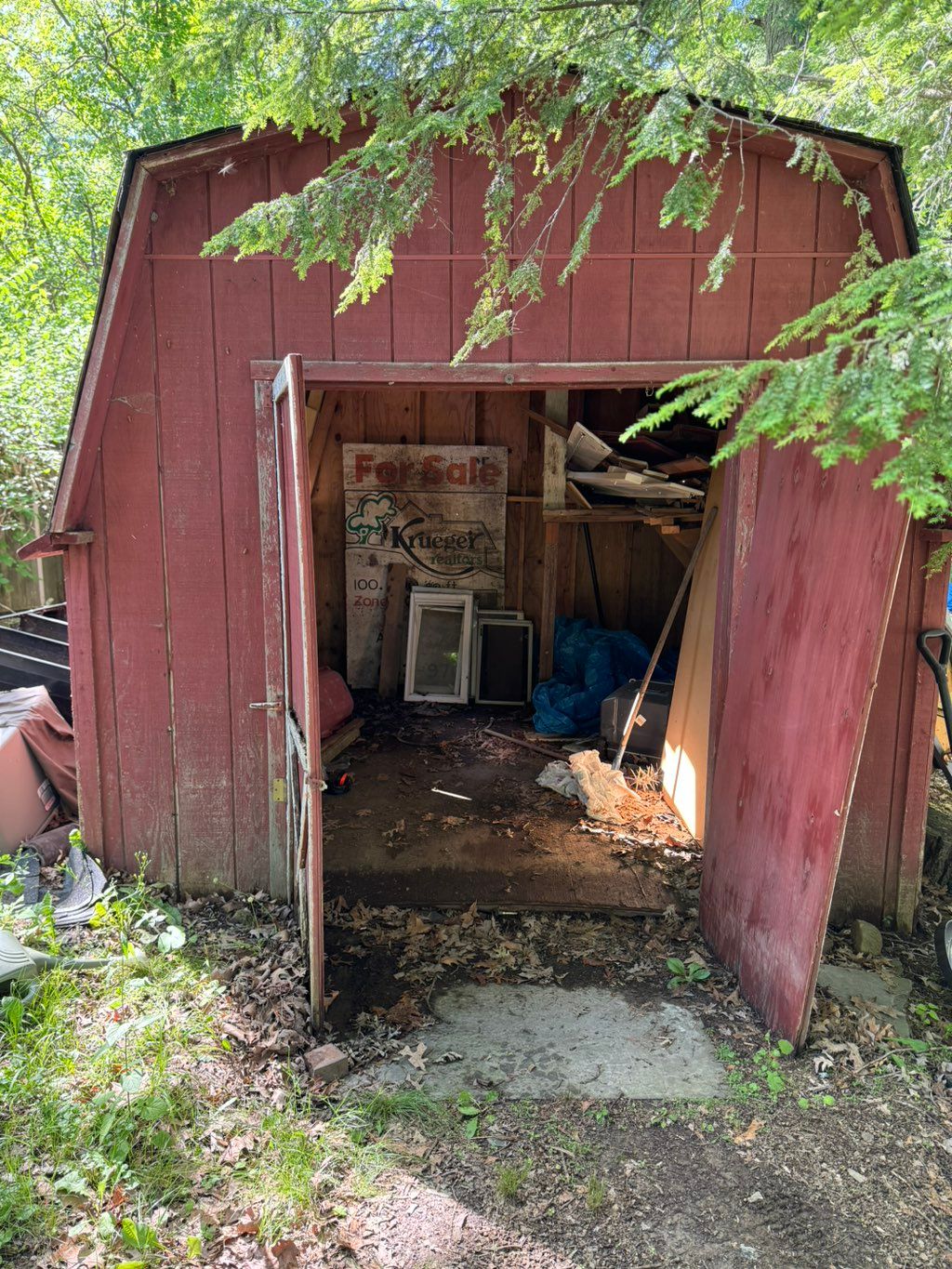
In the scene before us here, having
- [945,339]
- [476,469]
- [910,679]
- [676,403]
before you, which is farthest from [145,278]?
[476,469]

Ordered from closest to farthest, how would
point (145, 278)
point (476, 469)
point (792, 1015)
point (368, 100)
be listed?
point (368, 100), point (792, 1015), point (145, 278), point (476, 469)

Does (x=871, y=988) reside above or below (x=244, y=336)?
below

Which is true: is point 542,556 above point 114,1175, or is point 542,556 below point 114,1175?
above

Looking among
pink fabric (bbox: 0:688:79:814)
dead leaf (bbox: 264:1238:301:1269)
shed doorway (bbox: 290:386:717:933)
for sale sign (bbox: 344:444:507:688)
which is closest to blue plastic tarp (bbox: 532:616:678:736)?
shed doorway (bbox: 290:386:717:933)

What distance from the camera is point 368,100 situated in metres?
3.10

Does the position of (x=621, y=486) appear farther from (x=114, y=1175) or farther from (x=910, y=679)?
(x=114, y=1175)

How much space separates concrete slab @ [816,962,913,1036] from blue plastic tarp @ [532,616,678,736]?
3.33m

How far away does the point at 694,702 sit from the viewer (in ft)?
18.6

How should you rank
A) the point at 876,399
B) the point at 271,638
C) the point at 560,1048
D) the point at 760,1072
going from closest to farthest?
the point at 876,399
the point at 760,1072
the point at 560,1048
the point at 271,638

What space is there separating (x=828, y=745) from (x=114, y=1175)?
9.26 feet

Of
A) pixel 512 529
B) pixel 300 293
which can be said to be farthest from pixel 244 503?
pixel 512 529

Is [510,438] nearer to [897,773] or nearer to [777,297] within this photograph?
[777,297]

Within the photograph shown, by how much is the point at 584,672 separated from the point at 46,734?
15.2 feet

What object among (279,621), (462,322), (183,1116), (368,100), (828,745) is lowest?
(183,1116)
